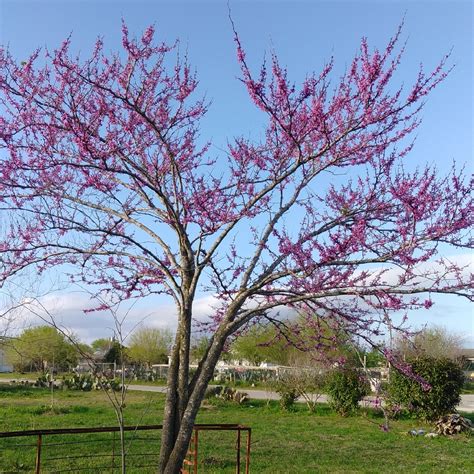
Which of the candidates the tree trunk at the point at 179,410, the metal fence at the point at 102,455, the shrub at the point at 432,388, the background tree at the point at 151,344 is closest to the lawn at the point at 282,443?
the metal fence at the point at 102,455

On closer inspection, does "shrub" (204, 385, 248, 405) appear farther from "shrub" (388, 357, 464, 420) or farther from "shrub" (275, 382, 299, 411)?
"shrub" (388, 357, 464, 420)

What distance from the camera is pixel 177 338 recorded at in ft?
17.3

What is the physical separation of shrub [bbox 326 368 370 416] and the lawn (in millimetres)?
401

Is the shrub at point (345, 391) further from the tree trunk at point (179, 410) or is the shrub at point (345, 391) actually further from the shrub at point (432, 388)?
the tree trunk at point (179, 410)

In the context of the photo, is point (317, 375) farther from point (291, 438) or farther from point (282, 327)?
point (282, 327)

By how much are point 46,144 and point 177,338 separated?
224 cm

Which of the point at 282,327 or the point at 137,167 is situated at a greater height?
the point at 137,167

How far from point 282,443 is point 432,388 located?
17.0ft

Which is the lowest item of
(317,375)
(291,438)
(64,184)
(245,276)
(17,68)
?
(291,438)

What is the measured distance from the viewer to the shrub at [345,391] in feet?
51.3

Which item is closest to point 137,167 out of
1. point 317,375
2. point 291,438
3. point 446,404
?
point 291,438

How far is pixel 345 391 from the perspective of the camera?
1583 centimetres

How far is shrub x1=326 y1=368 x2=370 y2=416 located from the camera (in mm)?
15648

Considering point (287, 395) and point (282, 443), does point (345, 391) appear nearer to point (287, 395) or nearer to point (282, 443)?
point (287, 395)
